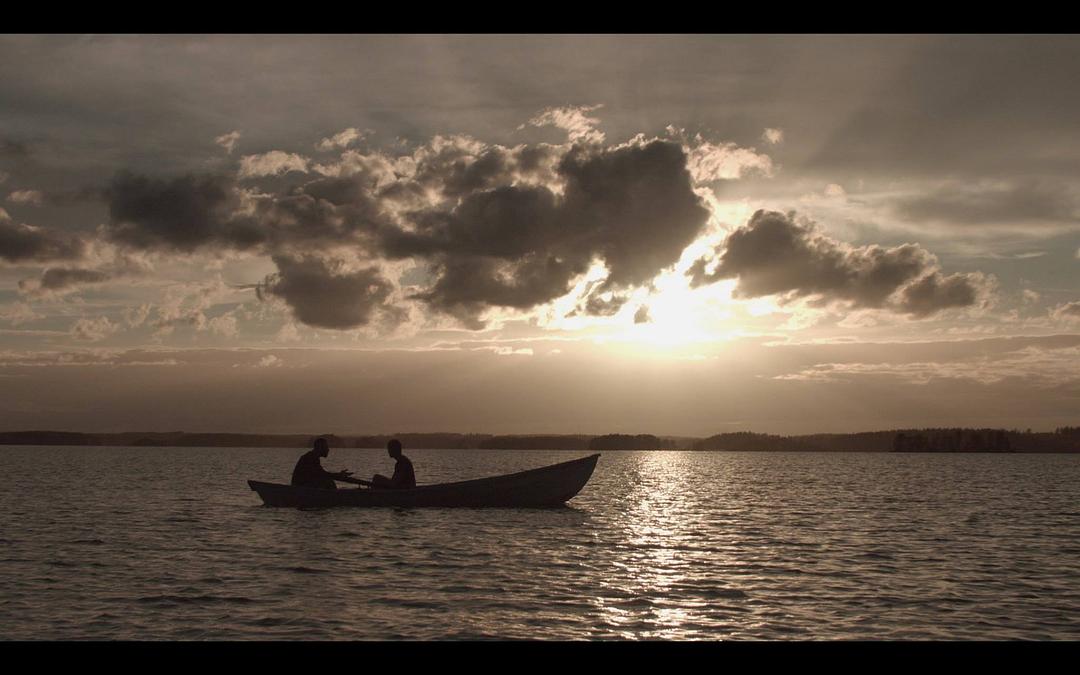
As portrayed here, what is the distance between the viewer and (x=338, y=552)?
2998 centimetres

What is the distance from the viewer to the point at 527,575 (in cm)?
2481

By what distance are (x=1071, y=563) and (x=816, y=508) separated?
2514cm

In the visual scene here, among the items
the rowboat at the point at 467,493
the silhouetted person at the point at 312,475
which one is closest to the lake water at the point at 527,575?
the rowboat at the point at 467,493

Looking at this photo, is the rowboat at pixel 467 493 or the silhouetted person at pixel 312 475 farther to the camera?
the silhouetted person at pixel 312 475

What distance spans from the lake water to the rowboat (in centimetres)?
84

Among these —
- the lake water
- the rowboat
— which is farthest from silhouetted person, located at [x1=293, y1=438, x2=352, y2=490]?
the lake water

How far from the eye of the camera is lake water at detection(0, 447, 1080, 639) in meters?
18.4

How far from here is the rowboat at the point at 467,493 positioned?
40500 millimetres

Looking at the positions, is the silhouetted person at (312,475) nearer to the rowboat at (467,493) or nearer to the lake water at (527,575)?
the rowboat at (467,493)

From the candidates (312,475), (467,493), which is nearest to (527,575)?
(467,493)

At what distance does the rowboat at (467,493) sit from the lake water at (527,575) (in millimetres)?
842

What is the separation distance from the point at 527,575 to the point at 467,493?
18.2 meters
